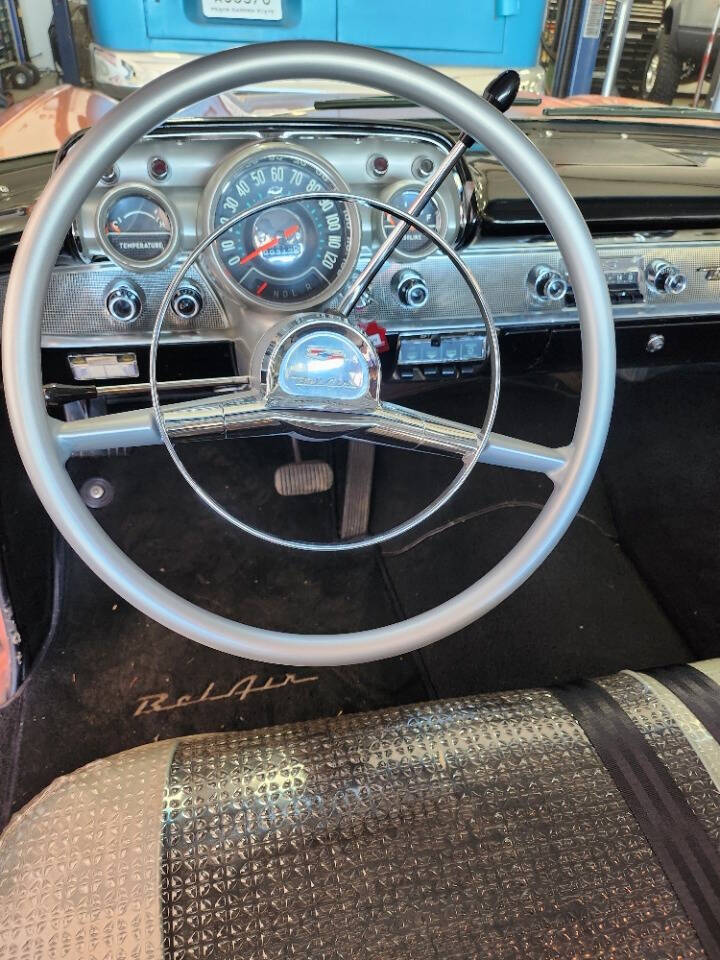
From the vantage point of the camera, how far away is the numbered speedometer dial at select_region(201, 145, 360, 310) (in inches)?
42.3

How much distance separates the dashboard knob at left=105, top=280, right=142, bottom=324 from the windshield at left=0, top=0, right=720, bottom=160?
0.30 meters

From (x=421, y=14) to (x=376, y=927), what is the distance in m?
1.69

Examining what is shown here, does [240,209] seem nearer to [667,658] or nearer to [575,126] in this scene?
[575,126]

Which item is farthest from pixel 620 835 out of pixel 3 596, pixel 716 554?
pixel 3 596

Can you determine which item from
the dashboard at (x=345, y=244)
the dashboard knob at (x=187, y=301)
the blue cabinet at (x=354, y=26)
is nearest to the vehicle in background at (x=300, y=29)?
the blue cabinet at (x=354, y=26)

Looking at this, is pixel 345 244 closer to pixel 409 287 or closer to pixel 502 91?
pixel 409 287

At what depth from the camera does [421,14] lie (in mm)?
1602

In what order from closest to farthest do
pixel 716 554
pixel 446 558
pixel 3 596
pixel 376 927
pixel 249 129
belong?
pixel 376 927 → pixel 249 129 → pixel 3 596 → pixel 716 554 → pixel 446 558

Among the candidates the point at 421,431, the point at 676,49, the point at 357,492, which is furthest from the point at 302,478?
the point at 676,49

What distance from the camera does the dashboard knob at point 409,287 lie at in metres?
1.30

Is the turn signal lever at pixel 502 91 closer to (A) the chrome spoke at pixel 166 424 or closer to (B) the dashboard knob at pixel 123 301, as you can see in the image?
(A) the chrome spoke at pixel 166 424

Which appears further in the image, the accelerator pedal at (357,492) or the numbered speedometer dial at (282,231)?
the accelerator pedal at (357,492)

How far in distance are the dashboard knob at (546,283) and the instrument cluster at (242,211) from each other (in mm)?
386

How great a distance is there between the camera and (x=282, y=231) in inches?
43.3
